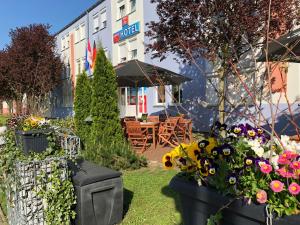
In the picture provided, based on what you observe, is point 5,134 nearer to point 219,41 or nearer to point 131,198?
point 131,198

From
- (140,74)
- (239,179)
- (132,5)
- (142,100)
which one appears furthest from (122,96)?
(239,179)

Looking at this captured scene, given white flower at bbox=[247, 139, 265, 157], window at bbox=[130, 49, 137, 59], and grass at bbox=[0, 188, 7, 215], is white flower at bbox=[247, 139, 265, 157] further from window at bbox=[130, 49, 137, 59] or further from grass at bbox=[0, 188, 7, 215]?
window at bbox=[130, 49, 137, 59]

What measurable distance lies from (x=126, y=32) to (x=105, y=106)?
476 inches

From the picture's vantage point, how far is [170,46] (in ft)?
30.8

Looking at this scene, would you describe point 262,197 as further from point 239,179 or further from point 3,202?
point 3,202

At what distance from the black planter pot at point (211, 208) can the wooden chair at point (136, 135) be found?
6474 millimetres

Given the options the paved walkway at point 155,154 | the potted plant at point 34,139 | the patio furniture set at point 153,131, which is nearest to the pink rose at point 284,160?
the potted plant at point 34,139

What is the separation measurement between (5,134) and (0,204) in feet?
3.58

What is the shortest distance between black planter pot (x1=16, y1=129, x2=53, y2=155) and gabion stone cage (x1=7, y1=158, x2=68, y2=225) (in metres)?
0.37

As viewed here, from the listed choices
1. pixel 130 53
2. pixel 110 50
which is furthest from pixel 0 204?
pixel 110 50

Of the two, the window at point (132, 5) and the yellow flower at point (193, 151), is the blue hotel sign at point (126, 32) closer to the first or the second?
the window at point (132, 5)

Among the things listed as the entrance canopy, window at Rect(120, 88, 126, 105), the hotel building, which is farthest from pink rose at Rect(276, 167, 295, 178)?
window at Rect(120, 88, 126, 105)

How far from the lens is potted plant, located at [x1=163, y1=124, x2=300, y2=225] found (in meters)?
2.32

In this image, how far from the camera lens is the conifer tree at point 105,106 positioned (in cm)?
944
